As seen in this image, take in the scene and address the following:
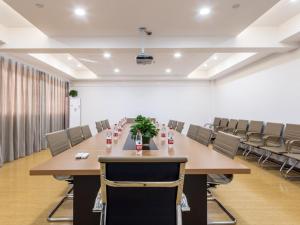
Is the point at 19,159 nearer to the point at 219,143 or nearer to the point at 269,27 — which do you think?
the point at 219,143

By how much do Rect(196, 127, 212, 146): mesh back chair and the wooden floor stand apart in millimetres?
786

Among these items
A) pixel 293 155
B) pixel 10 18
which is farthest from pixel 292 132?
pixel 10 18

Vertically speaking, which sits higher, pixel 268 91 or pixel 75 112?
pixel 268 91

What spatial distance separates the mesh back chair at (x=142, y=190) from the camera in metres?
1.10

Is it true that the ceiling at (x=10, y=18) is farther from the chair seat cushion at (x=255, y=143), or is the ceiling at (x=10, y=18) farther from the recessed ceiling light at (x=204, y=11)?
the chair seat cushion at (x=255, y=143)

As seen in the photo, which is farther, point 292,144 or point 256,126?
point 256,126

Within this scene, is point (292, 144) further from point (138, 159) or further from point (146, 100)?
point (146, 100)

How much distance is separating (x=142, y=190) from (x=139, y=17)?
9.16 feet

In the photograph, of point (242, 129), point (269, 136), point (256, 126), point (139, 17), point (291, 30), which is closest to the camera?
point (139, 17)

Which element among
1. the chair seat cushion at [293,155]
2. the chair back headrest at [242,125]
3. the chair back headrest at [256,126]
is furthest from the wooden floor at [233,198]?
the chair back headrest at [242,125]

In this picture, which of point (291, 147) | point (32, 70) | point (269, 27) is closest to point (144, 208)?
point (291, 147)

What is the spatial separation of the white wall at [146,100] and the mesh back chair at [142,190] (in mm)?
7869

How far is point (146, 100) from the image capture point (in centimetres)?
906

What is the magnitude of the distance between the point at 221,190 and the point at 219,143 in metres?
1.11
